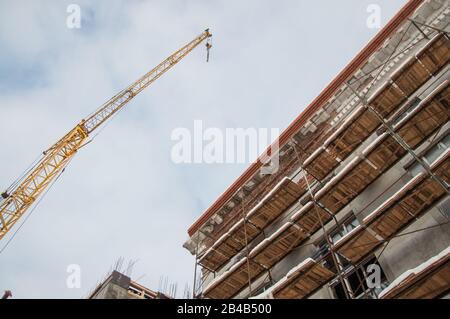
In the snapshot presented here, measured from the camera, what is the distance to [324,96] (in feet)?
68.9

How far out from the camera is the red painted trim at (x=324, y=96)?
1878 centimetres

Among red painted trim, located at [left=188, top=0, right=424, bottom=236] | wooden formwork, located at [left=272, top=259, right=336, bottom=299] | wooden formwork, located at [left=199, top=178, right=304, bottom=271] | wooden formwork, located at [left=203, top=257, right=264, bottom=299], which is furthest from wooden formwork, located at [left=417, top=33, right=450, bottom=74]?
wooden formwork, located at [left=203, top=257, right=264, bottom=299]

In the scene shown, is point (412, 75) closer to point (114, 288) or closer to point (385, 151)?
point (385, 151)

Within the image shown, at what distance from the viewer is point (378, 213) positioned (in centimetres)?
1269

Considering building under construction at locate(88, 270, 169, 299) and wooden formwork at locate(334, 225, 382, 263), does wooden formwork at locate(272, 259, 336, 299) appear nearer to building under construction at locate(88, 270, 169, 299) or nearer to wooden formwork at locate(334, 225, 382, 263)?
wooden formwork at locate(334, 225, 382, 263)

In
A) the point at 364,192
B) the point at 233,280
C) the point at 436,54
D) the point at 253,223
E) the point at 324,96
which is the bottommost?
the point at 233,280

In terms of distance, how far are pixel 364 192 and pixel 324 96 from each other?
7.08 meters

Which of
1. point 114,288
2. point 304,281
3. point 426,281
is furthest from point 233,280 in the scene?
point 426,281

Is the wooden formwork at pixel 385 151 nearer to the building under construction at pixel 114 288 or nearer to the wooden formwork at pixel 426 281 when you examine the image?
the wooden formwork at pixel 426 281

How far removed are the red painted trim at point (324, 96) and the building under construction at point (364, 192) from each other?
6 centimetres

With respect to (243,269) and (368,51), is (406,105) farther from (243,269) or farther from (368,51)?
(243,269)
